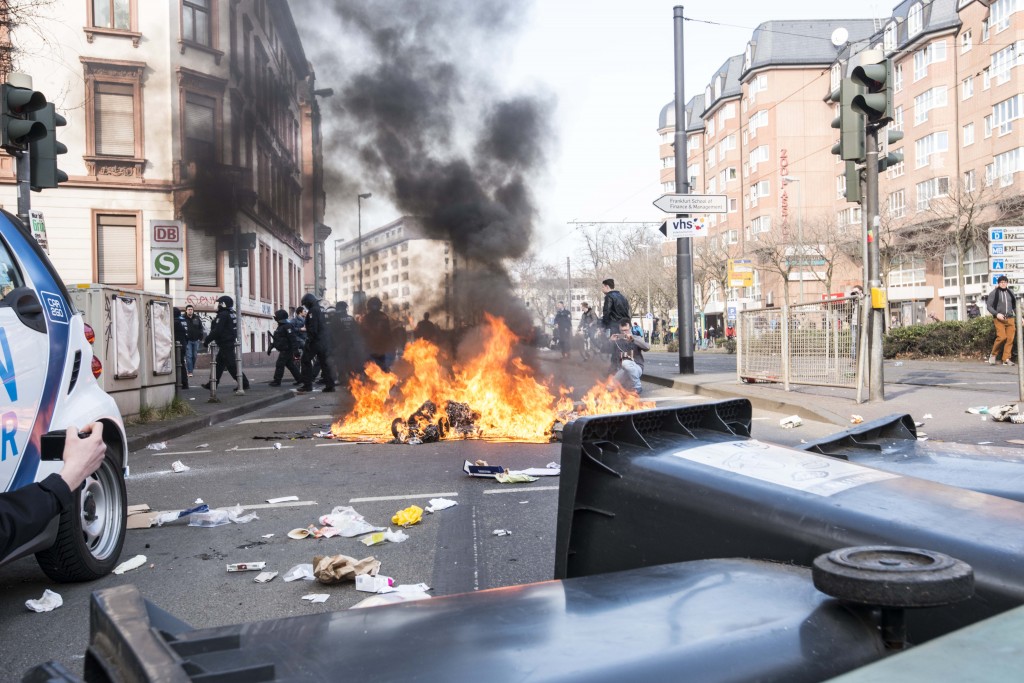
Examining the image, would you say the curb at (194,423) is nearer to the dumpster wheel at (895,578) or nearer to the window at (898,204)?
the dumpster wheel at (895,578)

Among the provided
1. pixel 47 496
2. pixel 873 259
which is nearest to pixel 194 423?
pixel 873 259

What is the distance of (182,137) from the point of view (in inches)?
575

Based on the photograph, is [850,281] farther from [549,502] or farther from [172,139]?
[549,502]

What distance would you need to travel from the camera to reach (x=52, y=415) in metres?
3.76

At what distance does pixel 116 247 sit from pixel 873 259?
20.9 metres

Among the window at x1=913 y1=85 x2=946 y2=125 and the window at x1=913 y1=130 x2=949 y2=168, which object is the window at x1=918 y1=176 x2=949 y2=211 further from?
the window at x1=913 y1=85 x2=946 y2=125

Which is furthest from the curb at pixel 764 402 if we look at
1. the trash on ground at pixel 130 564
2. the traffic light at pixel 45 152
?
the traffic light at pixel 45 152

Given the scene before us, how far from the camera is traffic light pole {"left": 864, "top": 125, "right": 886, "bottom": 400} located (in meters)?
10.7

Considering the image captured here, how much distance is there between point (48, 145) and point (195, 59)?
6287mm

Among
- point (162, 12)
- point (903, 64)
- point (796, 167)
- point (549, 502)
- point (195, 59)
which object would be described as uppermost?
point (903, 64)

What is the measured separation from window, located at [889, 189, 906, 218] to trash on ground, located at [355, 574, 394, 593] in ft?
167

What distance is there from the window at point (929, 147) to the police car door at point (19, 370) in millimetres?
51807

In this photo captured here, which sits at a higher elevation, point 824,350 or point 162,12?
point 162,12

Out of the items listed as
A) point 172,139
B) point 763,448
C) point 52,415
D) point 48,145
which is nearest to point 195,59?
point 172,139
